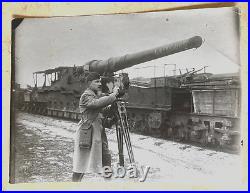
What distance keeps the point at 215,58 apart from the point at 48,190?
2.31 metres

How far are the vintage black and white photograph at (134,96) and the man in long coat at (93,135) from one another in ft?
0.04

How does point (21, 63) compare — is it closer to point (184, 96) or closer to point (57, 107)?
point (57, 107)

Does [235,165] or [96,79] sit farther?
[96,79]

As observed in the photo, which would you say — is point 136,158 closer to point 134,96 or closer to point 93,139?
point 93,139

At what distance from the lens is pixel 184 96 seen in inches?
179

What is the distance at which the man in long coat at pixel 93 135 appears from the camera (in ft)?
14.6

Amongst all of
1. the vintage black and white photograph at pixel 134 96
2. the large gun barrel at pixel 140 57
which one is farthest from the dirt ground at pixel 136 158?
the large gun barrel at pixel 140 57

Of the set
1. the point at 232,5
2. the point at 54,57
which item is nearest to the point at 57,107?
the point at 54,57

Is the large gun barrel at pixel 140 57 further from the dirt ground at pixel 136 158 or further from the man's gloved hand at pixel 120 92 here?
the dirt ground at pixel 136 158

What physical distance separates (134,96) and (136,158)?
0.68m

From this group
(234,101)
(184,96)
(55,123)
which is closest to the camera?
(234,101)

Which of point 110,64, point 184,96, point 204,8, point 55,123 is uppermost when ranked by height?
point 204,8

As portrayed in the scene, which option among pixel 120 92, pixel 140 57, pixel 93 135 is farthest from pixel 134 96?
pixel 93 135

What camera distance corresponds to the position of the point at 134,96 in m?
4.58
